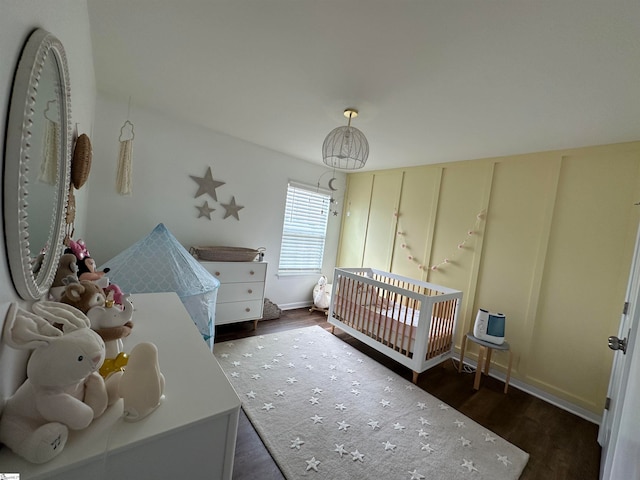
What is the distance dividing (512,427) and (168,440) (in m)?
2.43

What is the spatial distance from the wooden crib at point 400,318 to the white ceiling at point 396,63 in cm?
154

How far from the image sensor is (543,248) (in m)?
2.41

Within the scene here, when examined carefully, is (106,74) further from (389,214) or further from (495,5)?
(389,214)

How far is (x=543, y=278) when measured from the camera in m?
2.42

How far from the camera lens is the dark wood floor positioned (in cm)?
154

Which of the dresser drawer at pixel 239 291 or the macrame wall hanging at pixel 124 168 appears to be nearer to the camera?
the macrame wall hanging at pixel 124 168

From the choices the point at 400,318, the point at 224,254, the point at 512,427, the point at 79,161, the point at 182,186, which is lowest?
the point at 512,427

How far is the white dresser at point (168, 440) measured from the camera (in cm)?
54

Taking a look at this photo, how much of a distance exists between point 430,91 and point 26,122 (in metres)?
1.86

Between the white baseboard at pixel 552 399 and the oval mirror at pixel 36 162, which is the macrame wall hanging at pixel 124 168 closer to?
the oval mirror at pixel 36 162

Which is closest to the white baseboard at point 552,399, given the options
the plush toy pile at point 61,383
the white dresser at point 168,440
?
the white dresser at point 168,440

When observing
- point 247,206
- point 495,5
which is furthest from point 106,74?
point 495,5

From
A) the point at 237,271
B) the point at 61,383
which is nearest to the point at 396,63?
the point at 61,383

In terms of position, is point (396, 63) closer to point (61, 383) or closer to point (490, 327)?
point (61, 383)
